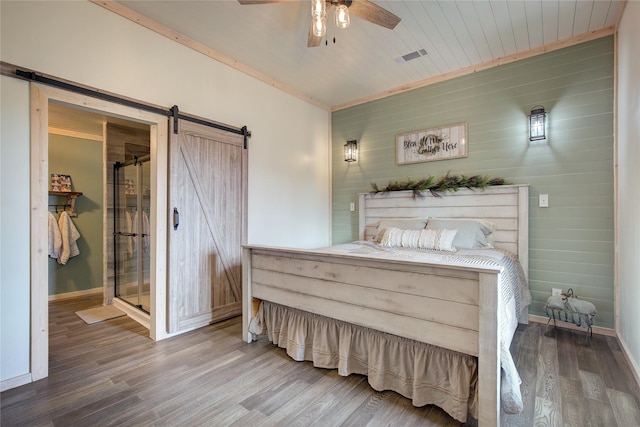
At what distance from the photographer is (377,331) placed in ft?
6.37

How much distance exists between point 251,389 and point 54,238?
3.99 m

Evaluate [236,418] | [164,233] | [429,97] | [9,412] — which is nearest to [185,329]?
[164,233]

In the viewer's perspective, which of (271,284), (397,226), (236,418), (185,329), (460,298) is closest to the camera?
(460,298)

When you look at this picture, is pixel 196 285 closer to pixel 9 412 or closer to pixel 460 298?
pixel 9 412

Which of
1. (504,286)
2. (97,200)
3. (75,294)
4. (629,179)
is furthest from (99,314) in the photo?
(629,179)

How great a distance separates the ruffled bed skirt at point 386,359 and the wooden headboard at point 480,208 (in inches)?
80.2

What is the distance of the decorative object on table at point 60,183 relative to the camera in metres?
4.12

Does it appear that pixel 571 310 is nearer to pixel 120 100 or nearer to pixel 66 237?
pixel 120 100

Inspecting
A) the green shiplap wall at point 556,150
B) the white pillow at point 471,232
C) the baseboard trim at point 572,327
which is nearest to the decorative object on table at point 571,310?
the baseboard trim at point 572,327

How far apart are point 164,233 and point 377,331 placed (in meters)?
2.11

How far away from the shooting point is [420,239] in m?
3.14

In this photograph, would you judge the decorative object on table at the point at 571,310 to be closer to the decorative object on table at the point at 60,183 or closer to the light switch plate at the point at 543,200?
the light switch plate at the point at 543,200

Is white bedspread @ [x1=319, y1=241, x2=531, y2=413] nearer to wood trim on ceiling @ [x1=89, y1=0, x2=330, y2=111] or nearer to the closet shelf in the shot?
wood trim on ceiling @ [x1=89, y1=0, x2=330, y2=111]

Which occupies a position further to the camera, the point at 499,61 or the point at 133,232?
the point at 133,232
